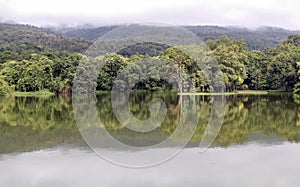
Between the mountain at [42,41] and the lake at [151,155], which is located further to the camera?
the mountain at [42,41]

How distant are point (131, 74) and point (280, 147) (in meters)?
24.2

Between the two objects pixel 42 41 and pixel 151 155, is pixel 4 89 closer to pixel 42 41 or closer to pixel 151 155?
pixel 151 155

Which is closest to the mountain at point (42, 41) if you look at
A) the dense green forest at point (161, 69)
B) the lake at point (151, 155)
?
the dense green forest at point (161, 69)

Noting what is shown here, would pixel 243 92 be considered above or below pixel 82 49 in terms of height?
below

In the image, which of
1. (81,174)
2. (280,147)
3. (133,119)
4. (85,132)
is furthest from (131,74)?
(81,174)

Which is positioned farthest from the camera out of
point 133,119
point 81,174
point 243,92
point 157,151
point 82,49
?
point 82,49

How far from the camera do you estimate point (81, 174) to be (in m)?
8.78

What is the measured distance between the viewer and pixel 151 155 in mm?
10641

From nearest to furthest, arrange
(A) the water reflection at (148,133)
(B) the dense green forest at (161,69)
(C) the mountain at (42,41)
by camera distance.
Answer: (A) the water reflection at (148,133), (B) the dense green forest at (161,69), (C) the mountain at (42,41)

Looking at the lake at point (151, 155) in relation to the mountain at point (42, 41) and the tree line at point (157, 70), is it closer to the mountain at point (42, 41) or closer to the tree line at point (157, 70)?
the tree line at point (157, 70)

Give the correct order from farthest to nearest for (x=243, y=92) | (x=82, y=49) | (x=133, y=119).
A: (x=82, y=49), (x=243, y=92), (x=133, y=119)

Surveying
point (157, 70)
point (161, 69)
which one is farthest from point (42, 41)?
point (161, 69)

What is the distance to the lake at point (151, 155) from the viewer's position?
27.5ft

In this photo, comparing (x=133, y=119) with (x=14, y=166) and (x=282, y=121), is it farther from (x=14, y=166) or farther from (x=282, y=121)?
(x=14, y=166)
